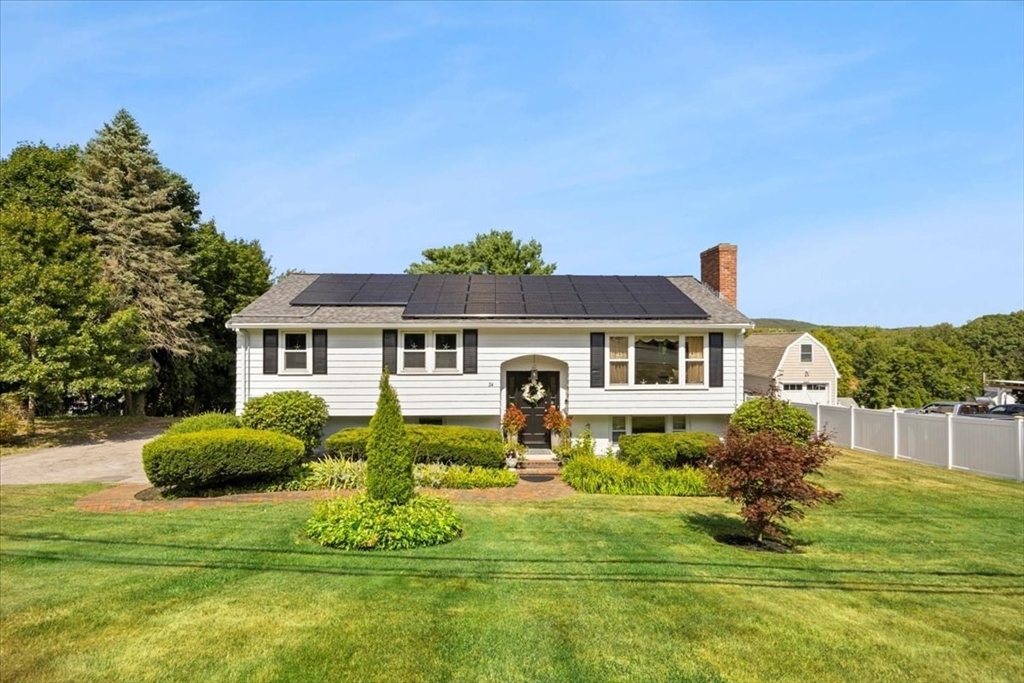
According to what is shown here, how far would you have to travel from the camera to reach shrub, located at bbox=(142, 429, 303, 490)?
11.5 metres

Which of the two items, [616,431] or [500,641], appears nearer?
[500,641]

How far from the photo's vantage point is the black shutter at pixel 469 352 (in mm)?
16625

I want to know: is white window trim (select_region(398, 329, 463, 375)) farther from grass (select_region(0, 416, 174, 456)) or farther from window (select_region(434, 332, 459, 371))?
grass (select_region(0, 416, 174, 456))

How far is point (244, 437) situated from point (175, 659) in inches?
308

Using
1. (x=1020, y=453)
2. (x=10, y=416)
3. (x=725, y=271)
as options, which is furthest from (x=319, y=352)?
(x=1020, y=453)

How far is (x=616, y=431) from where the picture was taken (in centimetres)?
1756

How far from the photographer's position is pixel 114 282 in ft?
82.4

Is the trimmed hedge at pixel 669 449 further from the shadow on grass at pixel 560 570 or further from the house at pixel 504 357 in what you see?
the shadow on grass at pixel 560 570

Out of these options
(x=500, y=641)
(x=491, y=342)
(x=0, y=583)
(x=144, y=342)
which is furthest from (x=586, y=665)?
(x=144, y=342)

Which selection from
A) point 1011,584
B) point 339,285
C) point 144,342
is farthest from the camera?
point 144,342

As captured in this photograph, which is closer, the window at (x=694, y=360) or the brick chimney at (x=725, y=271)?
the window at (x=694, y=360)

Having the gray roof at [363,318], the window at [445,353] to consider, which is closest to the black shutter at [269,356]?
the gray roof at [363,318]

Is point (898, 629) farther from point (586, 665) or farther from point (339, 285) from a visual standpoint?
point (339, 285)

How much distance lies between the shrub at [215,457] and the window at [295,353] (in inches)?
136
